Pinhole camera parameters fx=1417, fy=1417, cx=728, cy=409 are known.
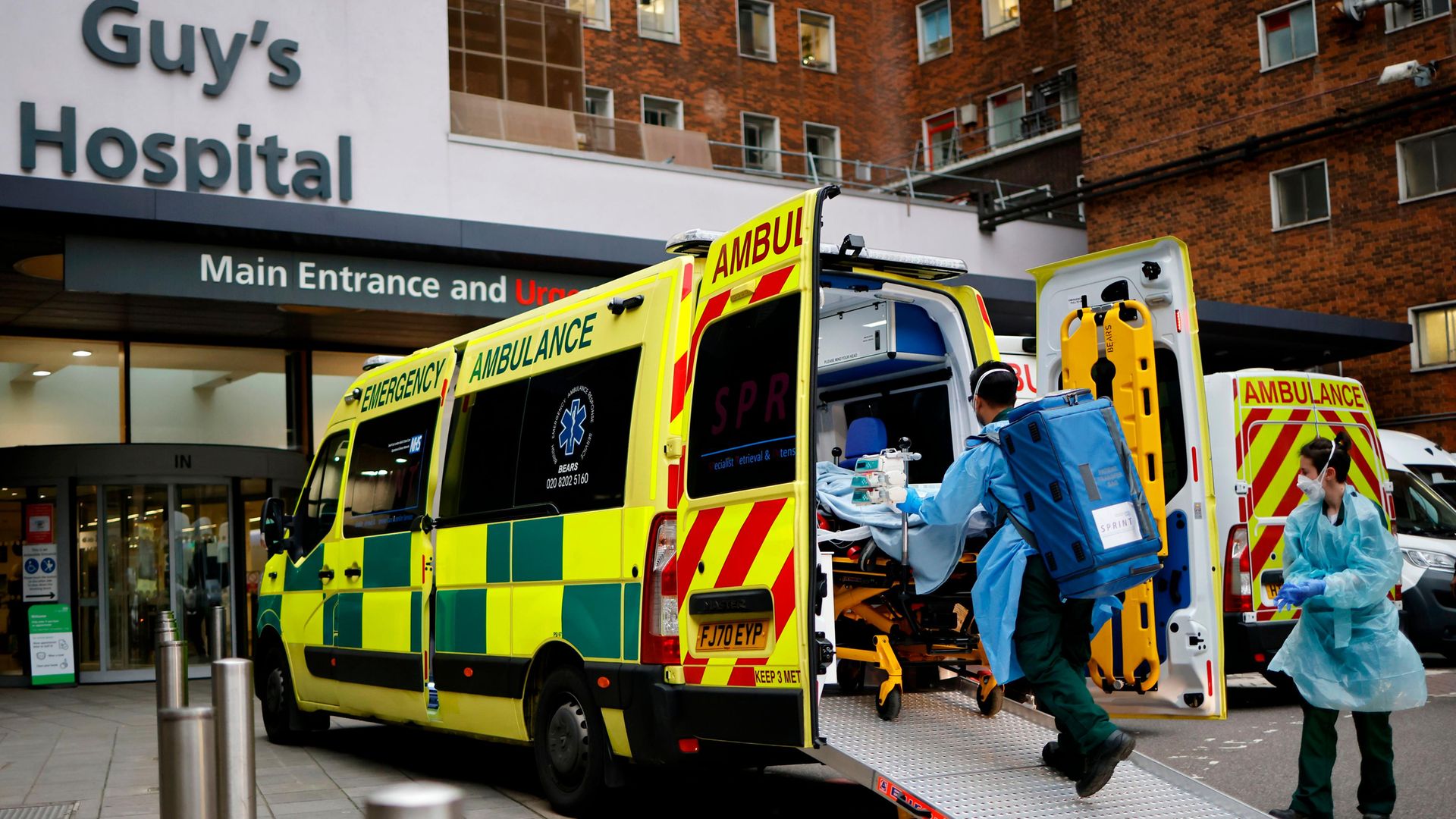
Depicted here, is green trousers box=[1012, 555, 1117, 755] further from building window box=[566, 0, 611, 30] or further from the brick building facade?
building window box=[566, 0, 611, 30]

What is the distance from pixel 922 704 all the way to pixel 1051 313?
93.0 inches

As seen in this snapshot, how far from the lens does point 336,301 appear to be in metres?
14.0

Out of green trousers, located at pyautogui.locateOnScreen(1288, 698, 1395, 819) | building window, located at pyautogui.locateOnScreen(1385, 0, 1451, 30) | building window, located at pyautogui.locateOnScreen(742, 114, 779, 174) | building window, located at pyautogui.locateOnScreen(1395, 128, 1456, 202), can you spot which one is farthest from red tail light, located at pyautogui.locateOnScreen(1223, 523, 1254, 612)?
building window, located at pyautogui.locateOnScreen(742, 114, 779, 174)

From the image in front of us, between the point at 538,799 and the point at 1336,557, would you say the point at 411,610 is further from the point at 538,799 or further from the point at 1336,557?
the point at 1336,557

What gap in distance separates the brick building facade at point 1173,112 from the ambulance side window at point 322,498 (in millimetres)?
9536

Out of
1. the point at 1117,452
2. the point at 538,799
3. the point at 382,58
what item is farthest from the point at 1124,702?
the point at 382,58

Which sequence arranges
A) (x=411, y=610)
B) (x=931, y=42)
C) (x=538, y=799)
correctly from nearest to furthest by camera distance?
(x=538, y=799) → (x=411, y=610) → (x=931, y=42)

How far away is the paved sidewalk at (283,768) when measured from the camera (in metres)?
7.39

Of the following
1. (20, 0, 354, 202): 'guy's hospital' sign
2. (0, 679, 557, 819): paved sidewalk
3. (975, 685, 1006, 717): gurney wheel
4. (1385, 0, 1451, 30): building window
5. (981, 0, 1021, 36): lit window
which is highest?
(981, 0, 1021, 36): lit window

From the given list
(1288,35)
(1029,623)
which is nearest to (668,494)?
(1029,623)

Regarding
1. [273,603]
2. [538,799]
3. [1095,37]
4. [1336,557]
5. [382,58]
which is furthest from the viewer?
[1095,37]

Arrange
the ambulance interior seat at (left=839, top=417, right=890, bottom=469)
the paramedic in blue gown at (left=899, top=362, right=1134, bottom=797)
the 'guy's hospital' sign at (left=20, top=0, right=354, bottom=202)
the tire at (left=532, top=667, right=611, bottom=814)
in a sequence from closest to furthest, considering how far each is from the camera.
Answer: the paramedic in blue gown at (left=899, top=362, right=1134, bottom=797), the tire at (left=532, top=667, right=611, bottom=814), the ambulance interior seat at (left=839, top=417, right=890, bottom=469), the 'guy's hospital' sign at (left=20, top=0, right=354, bottom=202)

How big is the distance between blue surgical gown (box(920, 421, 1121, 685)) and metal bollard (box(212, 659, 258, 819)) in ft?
9.11

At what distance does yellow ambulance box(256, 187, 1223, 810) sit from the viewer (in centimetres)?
555
